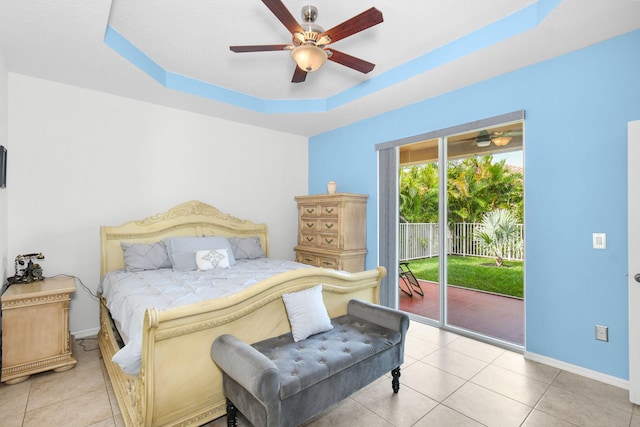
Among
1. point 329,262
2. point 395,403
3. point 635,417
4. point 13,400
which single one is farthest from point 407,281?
point 13,400

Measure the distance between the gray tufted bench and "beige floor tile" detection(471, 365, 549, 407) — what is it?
793 mm

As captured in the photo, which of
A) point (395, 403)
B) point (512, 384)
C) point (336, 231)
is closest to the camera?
point (395, 403)

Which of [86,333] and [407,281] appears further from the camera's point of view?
[407,281]

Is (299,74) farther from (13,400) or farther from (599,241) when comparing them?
(13,400)

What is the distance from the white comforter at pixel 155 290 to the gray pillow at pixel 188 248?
0.40 feet

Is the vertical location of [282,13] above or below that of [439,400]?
above

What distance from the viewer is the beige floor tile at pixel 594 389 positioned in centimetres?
221

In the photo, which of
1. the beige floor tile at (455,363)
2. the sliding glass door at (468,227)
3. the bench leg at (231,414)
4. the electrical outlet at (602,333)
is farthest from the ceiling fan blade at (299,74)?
the electrical outlet at (602,333)

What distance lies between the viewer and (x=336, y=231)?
4234 millimetres

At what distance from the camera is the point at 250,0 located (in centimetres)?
228

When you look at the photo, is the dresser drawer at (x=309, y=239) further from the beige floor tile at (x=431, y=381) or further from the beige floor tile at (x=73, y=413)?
the beige floor tile at (x=73, y=413)

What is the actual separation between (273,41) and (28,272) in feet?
10.3

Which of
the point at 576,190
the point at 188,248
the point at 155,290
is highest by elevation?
the point at 576,190

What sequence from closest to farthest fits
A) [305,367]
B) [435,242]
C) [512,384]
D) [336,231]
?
[305,367] < [512,384] < [435,242] < [336,231]
